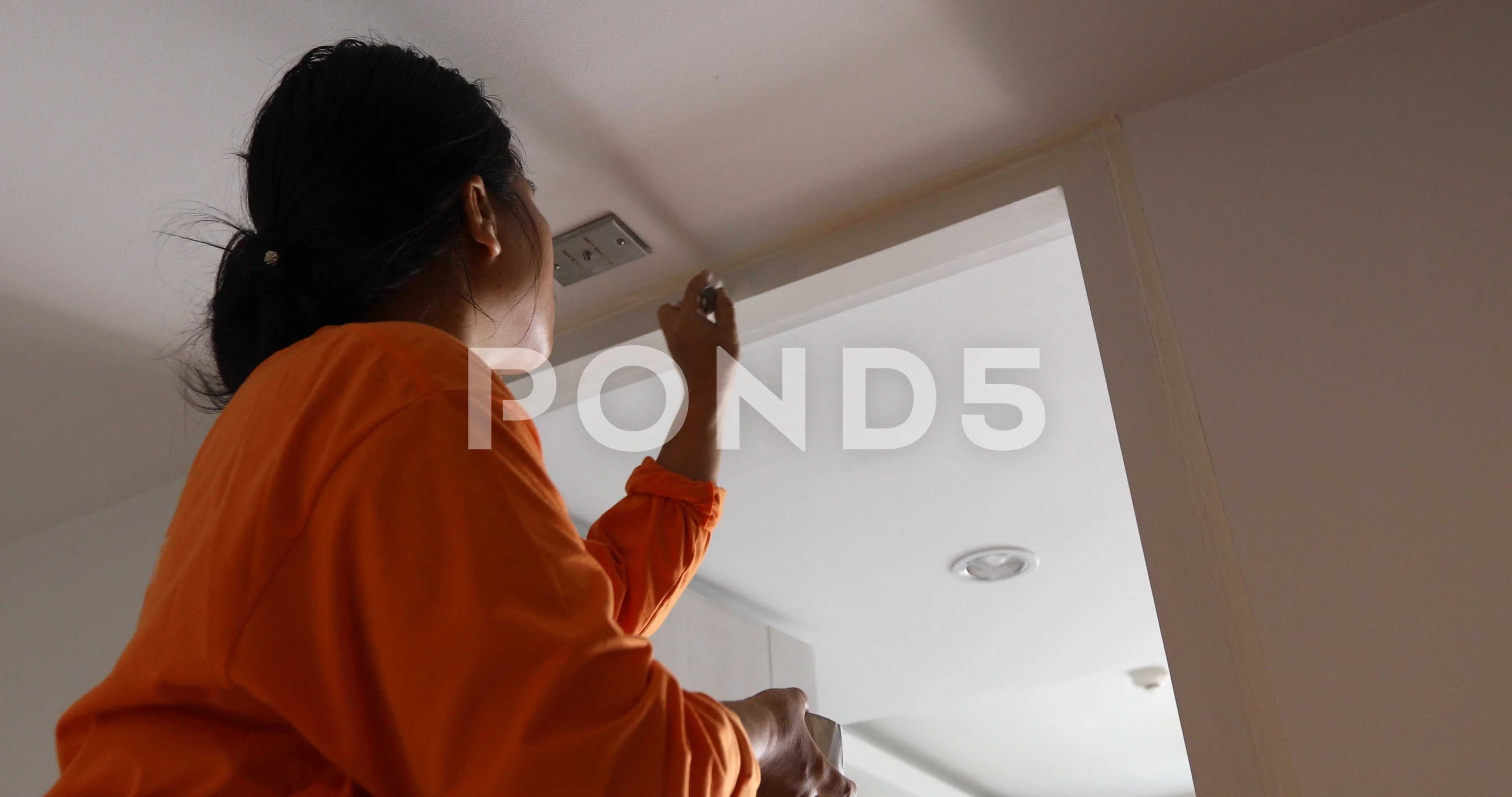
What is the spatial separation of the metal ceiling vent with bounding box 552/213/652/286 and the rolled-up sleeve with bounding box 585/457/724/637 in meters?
0.37

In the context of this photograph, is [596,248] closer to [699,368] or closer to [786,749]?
[699,368]

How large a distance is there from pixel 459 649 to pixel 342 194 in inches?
12.6

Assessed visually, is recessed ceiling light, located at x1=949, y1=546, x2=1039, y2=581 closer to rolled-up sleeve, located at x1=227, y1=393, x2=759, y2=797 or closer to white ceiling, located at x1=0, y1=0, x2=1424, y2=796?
white ceiling, located at x1=0, y1=0, x2=1424, y2=796

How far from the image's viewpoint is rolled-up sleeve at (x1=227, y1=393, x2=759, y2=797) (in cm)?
41

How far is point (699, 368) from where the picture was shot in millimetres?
1003

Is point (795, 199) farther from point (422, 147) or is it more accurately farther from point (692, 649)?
point (692, 649)

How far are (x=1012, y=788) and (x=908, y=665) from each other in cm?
155

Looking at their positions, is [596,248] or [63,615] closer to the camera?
[596,248]

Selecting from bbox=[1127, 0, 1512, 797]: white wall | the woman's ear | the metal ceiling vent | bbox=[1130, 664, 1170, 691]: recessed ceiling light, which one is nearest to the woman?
the woman's ear

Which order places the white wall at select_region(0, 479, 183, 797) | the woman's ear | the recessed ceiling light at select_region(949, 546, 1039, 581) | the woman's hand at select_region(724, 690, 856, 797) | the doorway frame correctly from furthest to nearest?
the recessed ceiling light at select_region(949, 546, 1039, 581) < the white wall at select_region(0, 479, 183, 797) < the doorway frame < the woman's ear < the woman's hand at select_region(724, 690, 856, 797)

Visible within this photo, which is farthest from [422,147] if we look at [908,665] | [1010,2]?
[908,665]

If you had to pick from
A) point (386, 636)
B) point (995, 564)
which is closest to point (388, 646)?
point (386, 636)

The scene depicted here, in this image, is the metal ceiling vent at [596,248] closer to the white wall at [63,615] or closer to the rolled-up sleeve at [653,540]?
the rolled-up sleeve at [653,540]

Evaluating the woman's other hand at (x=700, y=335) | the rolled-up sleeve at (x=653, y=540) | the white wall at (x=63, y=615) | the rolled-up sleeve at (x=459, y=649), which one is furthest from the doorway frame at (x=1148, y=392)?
the white wall at (x=63, y=615)
